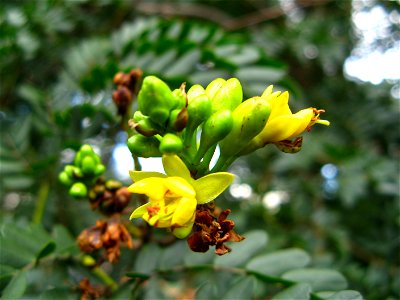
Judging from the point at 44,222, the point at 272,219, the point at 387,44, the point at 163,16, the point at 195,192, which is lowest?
the point at 272,219

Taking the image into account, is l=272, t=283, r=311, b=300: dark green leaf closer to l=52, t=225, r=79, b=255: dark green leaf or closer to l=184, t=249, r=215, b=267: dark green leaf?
l=184, t=249, r=215, b=267: dark green leaf

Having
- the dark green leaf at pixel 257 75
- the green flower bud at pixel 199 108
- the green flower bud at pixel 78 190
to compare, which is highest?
the green flower bud at pixel 199 108

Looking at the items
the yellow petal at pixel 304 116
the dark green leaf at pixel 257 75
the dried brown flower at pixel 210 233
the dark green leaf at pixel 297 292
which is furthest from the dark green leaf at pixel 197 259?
the dark green leaf at pixel 257 75

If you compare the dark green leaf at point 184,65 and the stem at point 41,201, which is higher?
the dark green leaf at point 184,65

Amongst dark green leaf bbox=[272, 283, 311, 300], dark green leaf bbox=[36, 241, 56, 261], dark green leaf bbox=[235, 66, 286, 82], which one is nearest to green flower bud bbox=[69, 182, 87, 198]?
dark green leaf bbox=[36, 241, 56, 261]

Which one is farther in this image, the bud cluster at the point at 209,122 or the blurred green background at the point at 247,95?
the blurred green background at the point at 247,95

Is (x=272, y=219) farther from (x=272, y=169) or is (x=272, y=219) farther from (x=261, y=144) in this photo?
(x=261, y=144)

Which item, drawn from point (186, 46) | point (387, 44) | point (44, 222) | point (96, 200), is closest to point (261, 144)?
point (96, 200)

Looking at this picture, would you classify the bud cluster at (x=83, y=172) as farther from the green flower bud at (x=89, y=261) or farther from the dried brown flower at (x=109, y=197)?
the green flower bud at (x=89, y=261)
